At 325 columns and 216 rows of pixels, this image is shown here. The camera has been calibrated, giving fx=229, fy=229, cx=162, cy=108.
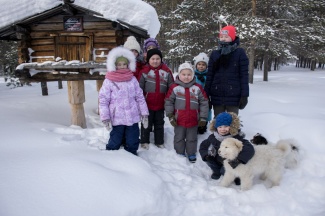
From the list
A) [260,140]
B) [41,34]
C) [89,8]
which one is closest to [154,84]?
[260,140]

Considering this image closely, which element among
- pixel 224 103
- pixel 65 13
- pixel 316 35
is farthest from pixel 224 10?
pixel 224 103

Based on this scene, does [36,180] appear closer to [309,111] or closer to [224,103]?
[224,103]

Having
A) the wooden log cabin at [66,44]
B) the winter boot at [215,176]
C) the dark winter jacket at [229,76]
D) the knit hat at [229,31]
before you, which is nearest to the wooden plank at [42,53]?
the wooden log cabin at [66,44]

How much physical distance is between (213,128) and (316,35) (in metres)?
16.1

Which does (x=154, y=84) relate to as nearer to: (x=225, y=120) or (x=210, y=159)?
(x=225, y=120)

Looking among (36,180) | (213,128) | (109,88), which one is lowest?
(36,180)

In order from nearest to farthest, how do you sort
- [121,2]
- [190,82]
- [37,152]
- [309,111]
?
1. [37,152]
2. [190,82]
3. [121,2]
4. [309,111]

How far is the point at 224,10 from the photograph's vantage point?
17.3m

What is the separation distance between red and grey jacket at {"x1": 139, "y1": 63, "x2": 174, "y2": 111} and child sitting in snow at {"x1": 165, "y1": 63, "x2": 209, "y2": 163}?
0.28 metres

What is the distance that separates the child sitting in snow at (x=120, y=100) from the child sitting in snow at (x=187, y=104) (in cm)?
59

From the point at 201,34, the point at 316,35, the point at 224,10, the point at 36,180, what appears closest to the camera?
the point at 36,180

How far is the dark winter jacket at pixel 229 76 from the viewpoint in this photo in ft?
13.9

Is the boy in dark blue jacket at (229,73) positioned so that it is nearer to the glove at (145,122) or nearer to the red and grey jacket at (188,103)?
the red and grey jacket at (188,103)

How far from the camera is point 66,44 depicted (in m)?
6.62
